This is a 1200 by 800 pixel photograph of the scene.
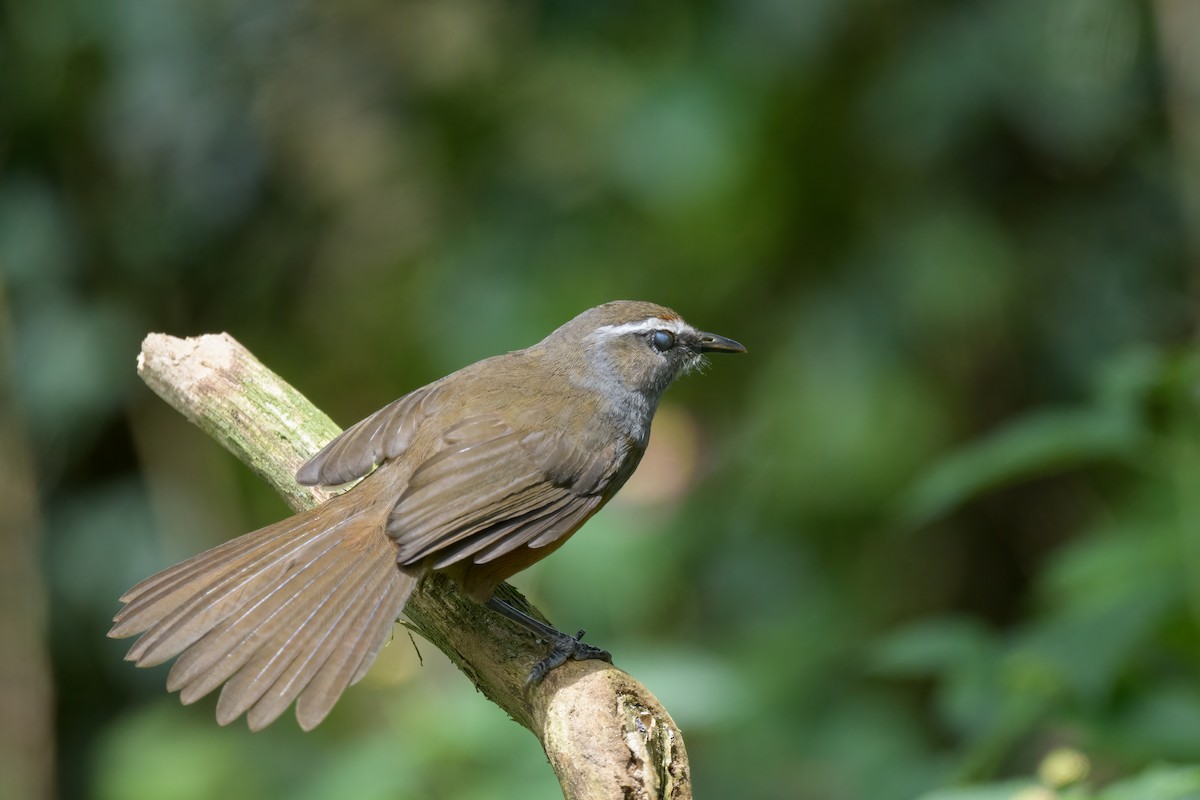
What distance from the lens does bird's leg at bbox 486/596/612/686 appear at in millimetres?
2670

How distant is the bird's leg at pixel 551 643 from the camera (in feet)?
8.76

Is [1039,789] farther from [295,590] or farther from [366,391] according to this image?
[366,391]

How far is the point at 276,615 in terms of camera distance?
2740 mm

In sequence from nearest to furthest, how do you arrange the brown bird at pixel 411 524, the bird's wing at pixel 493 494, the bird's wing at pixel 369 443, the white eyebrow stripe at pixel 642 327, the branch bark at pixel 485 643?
the branch bark at pixel 485 643 < the brown bird at pixel 411 524 < the bird's wing at pixel 493 494 < the bird's wing at pixel 369 443 < the white eyebrow stripe at pixel 642 327

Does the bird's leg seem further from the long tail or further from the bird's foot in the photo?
the long tail

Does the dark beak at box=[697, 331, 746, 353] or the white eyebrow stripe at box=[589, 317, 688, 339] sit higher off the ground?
the dark beak at box=[697, 331, 746, 353]

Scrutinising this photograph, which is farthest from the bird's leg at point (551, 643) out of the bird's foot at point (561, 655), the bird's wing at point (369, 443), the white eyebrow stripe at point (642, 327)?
the white eyebrow stripe at point (642, 327)

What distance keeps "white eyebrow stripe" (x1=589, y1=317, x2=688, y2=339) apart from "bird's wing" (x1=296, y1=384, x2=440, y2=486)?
505 millimetres

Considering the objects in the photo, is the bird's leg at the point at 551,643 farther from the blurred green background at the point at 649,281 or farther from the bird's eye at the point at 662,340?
the blurred green background at the point at 649,281

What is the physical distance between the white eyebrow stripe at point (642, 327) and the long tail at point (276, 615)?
0.95 m

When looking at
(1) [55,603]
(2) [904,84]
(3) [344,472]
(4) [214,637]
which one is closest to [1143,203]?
(2) [904,84]

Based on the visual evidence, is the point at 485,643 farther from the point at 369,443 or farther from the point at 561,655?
the point at 369,443

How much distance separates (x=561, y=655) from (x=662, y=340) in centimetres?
129

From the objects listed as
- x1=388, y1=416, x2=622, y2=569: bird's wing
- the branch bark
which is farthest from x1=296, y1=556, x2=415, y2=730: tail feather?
the branch bark
